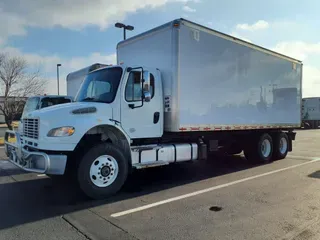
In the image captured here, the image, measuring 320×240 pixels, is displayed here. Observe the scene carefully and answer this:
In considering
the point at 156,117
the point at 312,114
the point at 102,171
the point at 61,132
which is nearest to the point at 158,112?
the point at 156,117

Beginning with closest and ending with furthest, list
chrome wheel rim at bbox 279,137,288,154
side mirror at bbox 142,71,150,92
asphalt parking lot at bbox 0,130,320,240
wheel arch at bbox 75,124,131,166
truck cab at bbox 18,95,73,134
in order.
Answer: asphalt parking lot at bbox 0,130,320,240 → wheel arch at bbox 75,124,131,166 → side mirror at bbox 142,71,150,92 → chrome wheel rim at bbox 279,137,288,154 → truck cab at bbox 18,95,73,134

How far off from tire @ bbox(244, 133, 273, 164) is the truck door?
452 cm

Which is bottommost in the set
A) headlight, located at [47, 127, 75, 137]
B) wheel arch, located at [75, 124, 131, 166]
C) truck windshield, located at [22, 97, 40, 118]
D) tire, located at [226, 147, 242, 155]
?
tire, located at [226, 147, 242, 155]

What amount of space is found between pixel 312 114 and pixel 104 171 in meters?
40.3

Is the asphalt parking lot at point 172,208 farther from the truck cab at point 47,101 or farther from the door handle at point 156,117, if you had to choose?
the truck cab at point 47,101

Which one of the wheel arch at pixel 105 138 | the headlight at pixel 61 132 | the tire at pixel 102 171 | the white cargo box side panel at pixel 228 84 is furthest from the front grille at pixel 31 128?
the white cargo box side panel at pixel 228 84

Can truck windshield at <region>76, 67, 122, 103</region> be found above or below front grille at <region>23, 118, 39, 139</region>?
above

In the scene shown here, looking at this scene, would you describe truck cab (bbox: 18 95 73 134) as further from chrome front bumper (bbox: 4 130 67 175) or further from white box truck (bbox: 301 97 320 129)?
white box truck (bbox: 301 97 320 129)

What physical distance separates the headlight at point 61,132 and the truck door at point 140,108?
1.27 m

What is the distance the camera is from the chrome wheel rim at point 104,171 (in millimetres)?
5953

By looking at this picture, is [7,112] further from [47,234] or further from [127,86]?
[47,234]

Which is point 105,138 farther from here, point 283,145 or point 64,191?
point 283,145

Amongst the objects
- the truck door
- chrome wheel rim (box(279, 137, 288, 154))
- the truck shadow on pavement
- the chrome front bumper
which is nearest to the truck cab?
the truck shadow on pavement

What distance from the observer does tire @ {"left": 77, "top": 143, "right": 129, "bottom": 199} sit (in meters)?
5.78
